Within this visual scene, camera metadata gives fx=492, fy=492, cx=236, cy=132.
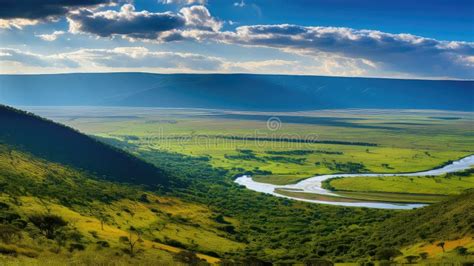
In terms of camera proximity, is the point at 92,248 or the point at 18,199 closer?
the point at 92,248

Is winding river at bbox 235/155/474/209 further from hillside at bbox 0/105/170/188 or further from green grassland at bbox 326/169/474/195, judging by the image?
hillside at bbox 0/105/170/188

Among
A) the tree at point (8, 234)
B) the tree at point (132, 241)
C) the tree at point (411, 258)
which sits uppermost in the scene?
the tree at point (8, 234)

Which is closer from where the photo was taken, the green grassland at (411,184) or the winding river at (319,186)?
the winding river at (319,186)

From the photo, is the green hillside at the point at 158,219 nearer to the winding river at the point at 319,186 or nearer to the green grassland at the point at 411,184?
the winding river at the point at 319,186

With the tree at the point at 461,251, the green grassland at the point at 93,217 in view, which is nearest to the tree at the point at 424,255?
the tree at the point at 461,251

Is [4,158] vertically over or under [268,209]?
over

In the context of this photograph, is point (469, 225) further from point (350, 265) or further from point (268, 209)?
point (268, 209)

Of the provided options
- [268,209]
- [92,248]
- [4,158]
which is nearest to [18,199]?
[92,248]
